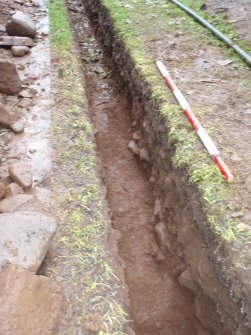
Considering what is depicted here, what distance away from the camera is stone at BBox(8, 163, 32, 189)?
3.35 m

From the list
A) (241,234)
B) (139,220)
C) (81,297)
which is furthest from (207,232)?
(139,220)

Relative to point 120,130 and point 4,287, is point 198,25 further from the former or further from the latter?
point 4,287

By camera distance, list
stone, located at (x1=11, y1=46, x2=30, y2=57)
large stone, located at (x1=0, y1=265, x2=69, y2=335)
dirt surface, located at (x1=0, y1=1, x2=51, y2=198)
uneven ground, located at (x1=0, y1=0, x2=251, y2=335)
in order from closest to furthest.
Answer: large stone, located at (x1=0, y1=265, x2=69, y2=335)
uneven ground, located at (x1=0, y1=0, x2=251, y2=335)
dirt surface, located at (x1=0, y1=1, x2=51, y2=198)
stone, located at (x1=11, y1=46, x2=30, y2=57)

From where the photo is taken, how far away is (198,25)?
17.5ft

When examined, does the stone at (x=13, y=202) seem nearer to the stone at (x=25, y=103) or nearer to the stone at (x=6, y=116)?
the stone at (x=6, y=116)

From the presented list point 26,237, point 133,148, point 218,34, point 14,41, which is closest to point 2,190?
point 26,237

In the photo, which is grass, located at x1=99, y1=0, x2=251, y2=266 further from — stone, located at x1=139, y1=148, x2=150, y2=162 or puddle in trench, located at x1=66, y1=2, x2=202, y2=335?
puddle in trench, located at x1=66, y1=2, x2=202, y2=335

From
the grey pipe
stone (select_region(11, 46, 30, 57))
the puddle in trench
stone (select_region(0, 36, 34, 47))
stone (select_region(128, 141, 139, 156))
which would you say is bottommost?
the puddle in trench

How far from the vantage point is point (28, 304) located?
7.03 ft

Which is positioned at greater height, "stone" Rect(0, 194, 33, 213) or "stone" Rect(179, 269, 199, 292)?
"stone" Rect(0, 194, 33, 213)

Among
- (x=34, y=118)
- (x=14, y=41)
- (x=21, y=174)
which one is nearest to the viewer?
(x=21, y=174)

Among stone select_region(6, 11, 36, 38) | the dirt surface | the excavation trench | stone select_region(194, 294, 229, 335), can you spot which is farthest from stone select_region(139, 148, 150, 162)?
stone select_region(6, 11, 36, 38)

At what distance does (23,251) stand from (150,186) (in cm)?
190

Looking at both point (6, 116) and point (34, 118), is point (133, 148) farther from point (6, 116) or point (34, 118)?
point (6, 116)
